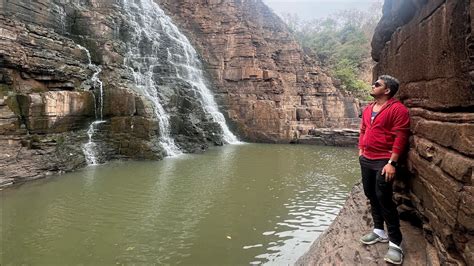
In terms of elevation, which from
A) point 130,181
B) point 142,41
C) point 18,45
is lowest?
point 130,181

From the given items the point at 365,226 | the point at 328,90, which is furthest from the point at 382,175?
the point at 328,90

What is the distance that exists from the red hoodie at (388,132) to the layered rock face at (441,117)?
8.7 inches

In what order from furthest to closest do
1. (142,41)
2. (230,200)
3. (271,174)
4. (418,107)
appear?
(142,41) < (271,174) < (230,200) < (418,107)

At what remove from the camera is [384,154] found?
3893 mm

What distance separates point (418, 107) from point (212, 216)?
541cm

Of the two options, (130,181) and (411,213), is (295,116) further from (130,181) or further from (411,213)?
(411,213)

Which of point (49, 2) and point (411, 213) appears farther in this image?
point (49, 2)

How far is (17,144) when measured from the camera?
12594mm

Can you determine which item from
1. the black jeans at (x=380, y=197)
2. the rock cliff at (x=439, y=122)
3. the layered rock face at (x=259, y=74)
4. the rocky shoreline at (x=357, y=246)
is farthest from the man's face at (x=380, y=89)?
the layered rock face at (x=259, y=74)

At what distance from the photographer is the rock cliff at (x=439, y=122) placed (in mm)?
2746

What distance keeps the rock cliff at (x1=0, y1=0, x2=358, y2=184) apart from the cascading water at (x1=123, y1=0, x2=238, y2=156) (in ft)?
0.33

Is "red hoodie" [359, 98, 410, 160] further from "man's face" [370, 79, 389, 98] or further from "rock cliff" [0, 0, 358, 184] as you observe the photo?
"rock cliff" [0, 0, 358, 184]

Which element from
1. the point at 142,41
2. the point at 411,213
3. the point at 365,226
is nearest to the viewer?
the point at 411,213

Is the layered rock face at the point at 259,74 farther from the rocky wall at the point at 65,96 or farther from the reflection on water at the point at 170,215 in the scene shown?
the reflection on water at the point at 170,215
